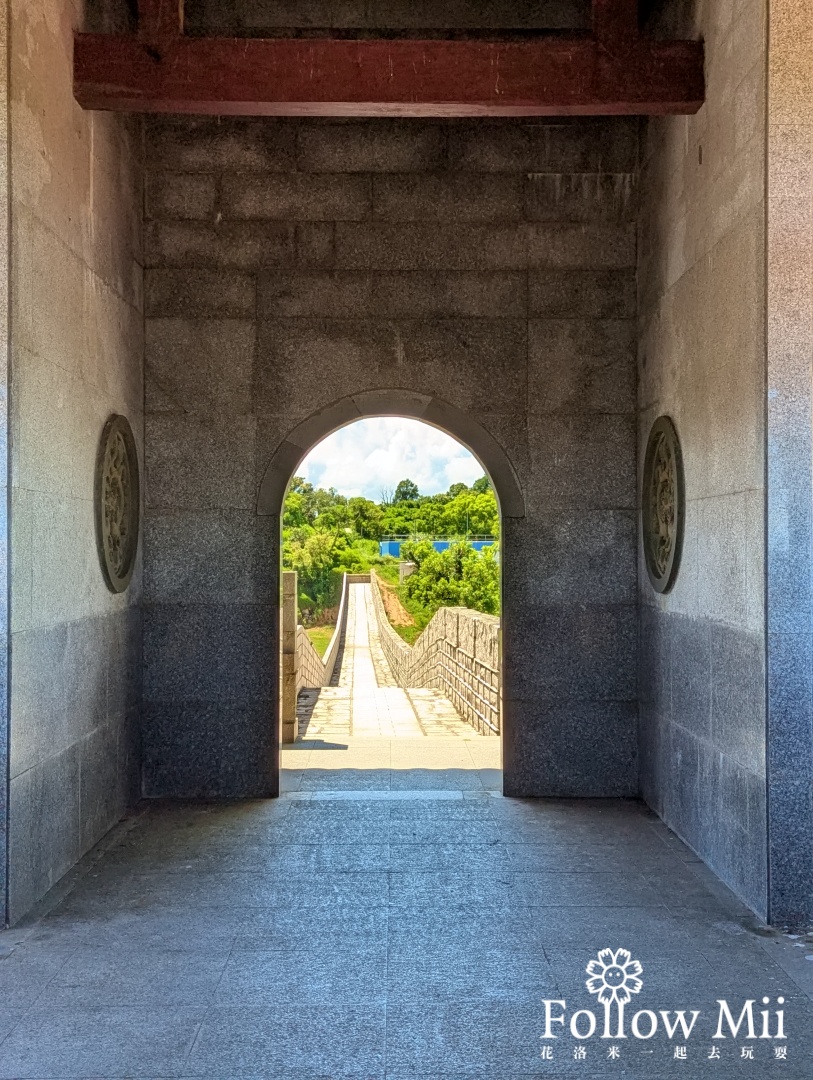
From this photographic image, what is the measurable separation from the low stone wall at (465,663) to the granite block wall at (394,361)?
248 centimetres

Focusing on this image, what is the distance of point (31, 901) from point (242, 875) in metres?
0.88

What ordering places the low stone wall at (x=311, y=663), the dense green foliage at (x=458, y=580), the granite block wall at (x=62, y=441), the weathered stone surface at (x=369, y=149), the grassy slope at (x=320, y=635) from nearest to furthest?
the granite block wall at (x=62, y=441) → the weathered stone surface at (x=369, y=149) → the low stone wall at (x=311, y=663) → the dense green foliage at (x=458, y=580) → the grassy slope at (x=320, y=635)

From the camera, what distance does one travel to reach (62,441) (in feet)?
14.1

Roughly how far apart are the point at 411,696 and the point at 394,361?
890 cm

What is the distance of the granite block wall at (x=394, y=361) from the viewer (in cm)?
571

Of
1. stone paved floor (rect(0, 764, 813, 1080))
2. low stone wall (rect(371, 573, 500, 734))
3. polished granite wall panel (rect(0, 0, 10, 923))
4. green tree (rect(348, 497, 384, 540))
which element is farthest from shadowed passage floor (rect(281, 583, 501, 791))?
green tree (rect(348, 497, 384, 540))

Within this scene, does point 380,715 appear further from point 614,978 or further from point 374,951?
point 614,978

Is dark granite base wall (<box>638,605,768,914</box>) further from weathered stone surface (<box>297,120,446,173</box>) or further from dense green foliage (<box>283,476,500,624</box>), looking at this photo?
dense green foliage (<box>283,476,500,624</box>)

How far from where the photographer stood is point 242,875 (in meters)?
4.31

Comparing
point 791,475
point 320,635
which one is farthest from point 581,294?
point 320,635

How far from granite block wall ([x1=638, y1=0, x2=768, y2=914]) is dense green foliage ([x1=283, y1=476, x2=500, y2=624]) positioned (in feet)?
79.5

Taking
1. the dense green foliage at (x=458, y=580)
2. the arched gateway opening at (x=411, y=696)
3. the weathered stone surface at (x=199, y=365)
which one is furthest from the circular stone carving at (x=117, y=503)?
the dense green foliage at (x=458, y=580)

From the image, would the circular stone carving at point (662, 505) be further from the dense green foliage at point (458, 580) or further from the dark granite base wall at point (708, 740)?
the dense green foliage at point (458, 580)

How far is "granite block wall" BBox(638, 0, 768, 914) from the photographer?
387 cm
